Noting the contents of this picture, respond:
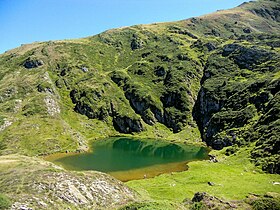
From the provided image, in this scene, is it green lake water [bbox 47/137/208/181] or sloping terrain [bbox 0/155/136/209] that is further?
green lake water [bbox 47/137/208/181]

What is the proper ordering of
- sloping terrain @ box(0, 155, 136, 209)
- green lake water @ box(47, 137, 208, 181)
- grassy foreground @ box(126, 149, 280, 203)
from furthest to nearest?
green lake water @ box(47, 137, 208, 181) < grassy foreground @ box(126, 149, 280, 203) < sloping terrain @ box(0, 155, 136, 209)

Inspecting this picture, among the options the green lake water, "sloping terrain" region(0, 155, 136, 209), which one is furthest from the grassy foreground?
"sloping terrain" region(0, 155, 136, 209)

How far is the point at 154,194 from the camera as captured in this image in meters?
87.6

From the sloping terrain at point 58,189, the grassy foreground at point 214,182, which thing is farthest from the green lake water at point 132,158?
the sloping terrain at point 58,189

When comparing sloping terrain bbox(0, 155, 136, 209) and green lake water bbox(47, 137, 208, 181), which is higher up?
sloping terrain bbox(0, 155, 136, 209)

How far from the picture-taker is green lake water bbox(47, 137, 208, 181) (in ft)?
429

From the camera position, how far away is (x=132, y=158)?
155 m

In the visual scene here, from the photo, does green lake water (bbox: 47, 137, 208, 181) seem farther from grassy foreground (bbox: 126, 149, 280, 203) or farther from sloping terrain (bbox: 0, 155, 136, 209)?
sloping terrain (bbox: 0, 155, 136, 209)

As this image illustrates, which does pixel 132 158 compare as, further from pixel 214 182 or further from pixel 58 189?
pixel 58 189

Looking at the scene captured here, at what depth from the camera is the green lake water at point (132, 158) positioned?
130750 millimetres

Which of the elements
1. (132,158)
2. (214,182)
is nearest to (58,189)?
(214,182)

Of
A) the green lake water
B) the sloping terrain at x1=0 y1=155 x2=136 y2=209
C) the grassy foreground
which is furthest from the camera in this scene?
the green lake water

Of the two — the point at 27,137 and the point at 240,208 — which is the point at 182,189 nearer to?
the point at 240,208

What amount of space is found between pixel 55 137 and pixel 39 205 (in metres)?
128
